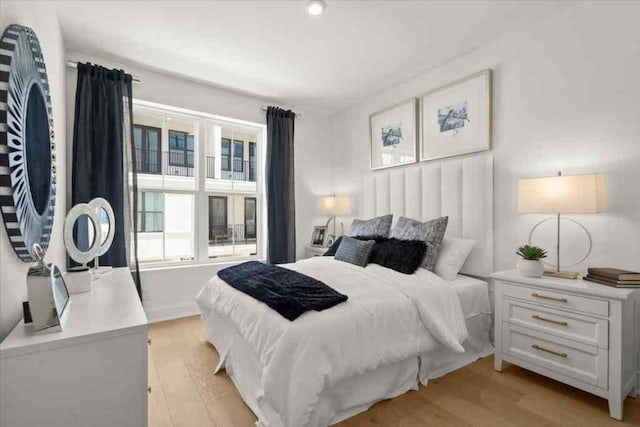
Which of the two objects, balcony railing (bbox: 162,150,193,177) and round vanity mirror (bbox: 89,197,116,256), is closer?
round vanity mirror (bbox: 89,197,116,256)

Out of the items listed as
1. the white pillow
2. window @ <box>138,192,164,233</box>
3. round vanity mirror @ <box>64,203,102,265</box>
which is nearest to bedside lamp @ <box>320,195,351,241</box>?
the white pillow

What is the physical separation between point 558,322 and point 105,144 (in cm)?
399

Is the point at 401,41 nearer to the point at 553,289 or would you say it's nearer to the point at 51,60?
the point at 553,289

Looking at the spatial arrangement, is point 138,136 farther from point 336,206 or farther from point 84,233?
point 336,206

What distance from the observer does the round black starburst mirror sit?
1008 mm

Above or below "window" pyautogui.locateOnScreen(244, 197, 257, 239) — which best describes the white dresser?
below

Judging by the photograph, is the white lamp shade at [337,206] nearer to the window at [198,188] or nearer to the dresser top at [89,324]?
the window at [198,188]

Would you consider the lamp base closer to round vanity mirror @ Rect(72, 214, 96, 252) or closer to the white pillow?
the white pillow

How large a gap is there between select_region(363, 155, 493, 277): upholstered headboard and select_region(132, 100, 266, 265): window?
1.95m

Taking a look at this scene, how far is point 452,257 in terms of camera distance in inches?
102

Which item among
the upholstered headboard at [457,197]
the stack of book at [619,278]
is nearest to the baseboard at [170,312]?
the upholstered headboard at [457,197]

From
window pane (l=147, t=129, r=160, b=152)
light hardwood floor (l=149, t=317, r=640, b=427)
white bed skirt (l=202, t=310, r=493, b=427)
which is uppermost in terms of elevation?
window pane (l=147, t=129, r=160, b=152)

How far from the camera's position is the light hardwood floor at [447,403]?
1669 mm

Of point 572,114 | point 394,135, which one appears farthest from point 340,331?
point 394,135
